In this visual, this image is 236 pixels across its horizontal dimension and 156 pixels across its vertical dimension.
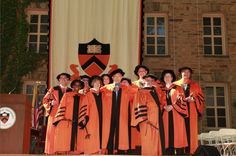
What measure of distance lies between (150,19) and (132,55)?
14.2ft

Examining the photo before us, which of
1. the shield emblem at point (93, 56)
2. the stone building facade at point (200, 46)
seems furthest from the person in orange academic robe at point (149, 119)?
the stone building facade at point (200, 46)

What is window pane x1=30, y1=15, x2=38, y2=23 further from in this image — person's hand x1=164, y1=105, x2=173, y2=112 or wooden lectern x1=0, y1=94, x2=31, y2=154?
wooden lectern x1=0, y1=94, x2=31, y2=154

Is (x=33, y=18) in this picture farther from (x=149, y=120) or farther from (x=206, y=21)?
(x=149, y=120)

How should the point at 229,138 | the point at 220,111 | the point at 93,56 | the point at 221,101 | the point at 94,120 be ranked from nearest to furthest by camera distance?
the point at 94,120 < the point at 229,138 < the point at 93,56 < the point at 220,111 < the point at 221,101

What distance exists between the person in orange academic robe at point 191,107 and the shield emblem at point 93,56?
496 cm

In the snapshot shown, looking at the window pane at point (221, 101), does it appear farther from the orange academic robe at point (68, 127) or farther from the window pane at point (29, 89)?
the orange academic robe at point (68, 127)

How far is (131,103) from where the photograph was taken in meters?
8.60

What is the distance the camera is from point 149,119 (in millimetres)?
7977

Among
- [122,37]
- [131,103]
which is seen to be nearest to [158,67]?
[122,37]

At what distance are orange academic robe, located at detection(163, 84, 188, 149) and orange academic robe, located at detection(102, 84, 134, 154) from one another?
29.3 inches

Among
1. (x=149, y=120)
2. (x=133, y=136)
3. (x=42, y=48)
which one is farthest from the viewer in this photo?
(x=42, y=48)

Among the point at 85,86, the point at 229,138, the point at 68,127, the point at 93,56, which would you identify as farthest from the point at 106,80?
the point at 229,138

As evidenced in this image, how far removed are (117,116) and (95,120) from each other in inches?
17.2

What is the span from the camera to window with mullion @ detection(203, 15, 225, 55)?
17266mm
